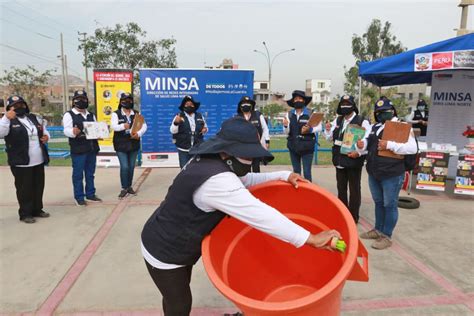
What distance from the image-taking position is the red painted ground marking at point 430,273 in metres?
3.06

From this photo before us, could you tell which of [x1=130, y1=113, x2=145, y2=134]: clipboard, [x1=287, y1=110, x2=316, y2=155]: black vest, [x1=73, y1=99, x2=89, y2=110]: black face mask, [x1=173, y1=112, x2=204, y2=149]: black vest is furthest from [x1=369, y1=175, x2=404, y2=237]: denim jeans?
[x1=73, y1=99, x2=89, y2=110]: black face mask

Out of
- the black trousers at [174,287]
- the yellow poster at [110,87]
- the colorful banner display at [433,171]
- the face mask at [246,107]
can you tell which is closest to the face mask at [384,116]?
the face mask at [246,107]

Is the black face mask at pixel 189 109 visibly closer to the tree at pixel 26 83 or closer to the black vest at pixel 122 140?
the black vest at pixel 122 140

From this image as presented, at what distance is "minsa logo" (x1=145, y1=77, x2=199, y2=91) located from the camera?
891 cm

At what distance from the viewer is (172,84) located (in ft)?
29.4

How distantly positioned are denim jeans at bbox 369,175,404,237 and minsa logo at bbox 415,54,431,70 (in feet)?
8.52

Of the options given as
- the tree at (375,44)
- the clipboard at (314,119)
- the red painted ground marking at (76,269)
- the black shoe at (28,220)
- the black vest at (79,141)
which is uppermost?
the tree at (375,44)

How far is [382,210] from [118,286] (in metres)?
3.09

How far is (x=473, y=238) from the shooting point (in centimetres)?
436

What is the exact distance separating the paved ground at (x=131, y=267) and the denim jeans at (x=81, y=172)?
0.94 ft

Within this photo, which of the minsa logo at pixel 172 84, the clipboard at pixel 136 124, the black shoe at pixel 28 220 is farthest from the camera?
the minsa logo at pixel 172 84

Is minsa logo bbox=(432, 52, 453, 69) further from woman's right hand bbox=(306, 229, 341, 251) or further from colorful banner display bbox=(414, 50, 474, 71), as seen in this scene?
woman's right hand bbox=(306, 229, 341, 251)

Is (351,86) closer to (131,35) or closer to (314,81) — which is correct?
(131,35)

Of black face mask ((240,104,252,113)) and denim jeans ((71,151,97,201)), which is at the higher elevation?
black face mask ((240,104,252,113))
